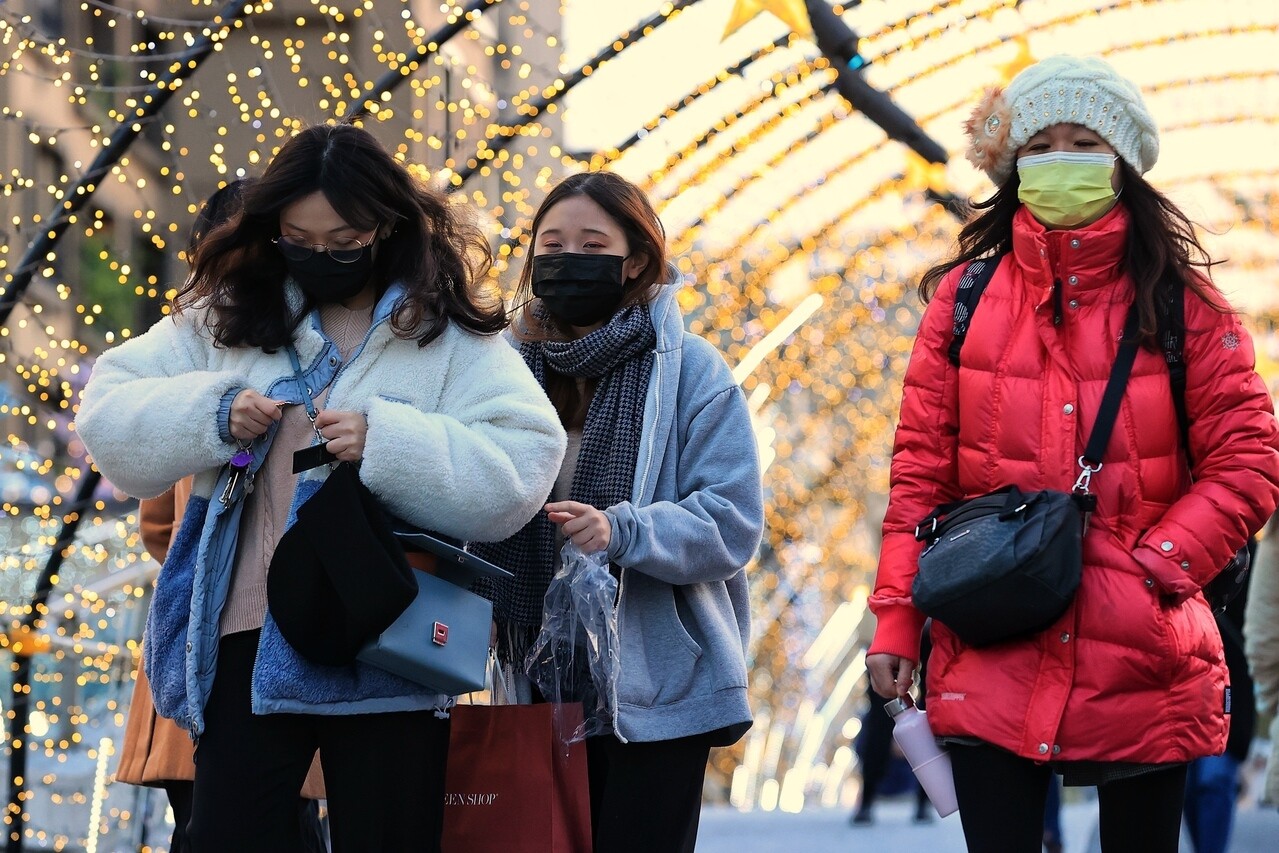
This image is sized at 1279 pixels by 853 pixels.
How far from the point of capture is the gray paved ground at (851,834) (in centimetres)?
944

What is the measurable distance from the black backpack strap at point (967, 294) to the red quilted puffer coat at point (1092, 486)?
2 cm

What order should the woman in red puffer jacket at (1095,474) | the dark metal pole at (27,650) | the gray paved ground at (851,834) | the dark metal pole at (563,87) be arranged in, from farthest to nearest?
the gray paved ground at (851,834) → the dark metal pole at (563,87) → the dark metal pole at (27,650) → the woman in red puffer jacket at (1095,474)

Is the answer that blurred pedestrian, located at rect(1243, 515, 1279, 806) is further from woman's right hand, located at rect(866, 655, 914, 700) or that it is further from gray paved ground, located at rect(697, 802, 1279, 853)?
woman's right hand, located at rect(866, 655, 914, 700)

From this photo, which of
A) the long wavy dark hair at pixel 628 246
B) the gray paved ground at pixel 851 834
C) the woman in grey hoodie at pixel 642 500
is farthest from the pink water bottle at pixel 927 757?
the gray paved ground at pixel 851 834

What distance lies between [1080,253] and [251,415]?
5.63 ft

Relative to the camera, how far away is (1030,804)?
12.0 ft

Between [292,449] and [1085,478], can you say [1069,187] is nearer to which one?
[1085,478]

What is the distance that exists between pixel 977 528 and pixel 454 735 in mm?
1237

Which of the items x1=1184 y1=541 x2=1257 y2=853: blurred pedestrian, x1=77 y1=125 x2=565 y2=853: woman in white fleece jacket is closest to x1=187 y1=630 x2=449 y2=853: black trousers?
x1=77 y1=125 x2=565 y2=853: woman in white fleece jacket

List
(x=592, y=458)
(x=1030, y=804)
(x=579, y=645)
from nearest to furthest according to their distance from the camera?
(x=1030, y=804), (x=579, y=645), (x=592, y=458)

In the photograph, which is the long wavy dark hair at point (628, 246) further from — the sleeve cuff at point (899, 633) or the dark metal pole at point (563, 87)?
the dark metal pole at point (563, 87)

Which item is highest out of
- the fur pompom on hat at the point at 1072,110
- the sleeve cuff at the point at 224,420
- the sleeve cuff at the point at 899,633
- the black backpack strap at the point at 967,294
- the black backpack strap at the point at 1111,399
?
the fur pompom on hat at the point at 1072,110

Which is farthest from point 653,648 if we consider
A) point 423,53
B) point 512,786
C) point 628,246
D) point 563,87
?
point 563,87

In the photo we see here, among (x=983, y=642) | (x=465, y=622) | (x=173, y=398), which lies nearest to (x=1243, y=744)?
(x=983, y=642)
